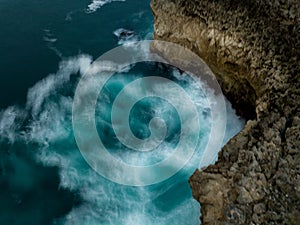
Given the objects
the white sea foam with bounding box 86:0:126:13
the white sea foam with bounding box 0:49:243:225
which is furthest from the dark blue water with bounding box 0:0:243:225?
the white sea foam with bounding box 86:0:126:13

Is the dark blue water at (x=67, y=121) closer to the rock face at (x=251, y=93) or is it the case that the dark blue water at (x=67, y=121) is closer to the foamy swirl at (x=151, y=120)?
the foamy swirl at (x=151, y=120)

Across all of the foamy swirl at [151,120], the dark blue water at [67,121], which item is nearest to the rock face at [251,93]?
the foamy swirl at [151,120]

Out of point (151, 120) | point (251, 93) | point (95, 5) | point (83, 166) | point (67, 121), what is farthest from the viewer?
point (95, 5)

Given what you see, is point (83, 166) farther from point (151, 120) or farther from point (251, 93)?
point (251, 93)

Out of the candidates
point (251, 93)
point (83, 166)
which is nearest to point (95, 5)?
point (83, 166)

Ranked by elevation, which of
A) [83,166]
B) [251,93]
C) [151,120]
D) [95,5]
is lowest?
[83,166]

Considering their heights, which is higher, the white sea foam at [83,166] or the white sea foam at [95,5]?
the white sea foam at [95,5]

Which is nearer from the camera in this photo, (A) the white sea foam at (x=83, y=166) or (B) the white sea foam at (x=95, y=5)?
(A) the white sea foam at (x=83, y=166)
